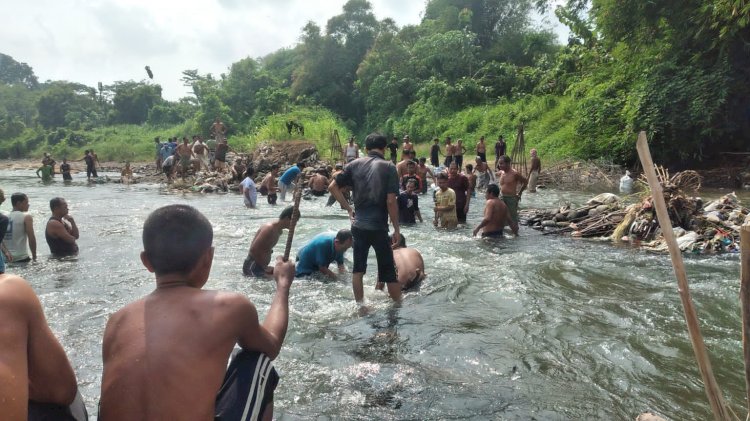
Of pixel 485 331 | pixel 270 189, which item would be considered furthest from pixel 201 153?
pixel 485 331

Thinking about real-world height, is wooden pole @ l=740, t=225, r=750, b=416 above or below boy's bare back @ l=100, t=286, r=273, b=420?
above

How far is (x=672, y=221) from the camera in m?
9.02

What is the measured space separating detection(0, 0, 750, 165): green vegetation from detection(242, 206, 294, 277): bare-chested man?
44.7 ft

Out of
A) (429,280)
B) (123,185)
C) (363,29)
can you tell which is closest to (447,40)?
(363,29)

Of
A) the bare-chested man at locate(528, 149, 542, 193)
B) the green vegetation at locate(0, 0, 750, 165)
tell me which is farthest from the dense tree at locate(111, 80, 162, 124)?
the bare-chested man at locate(528, 149, 542, 193)

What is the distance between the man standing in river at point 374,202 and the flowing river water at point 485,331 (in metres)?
0.58

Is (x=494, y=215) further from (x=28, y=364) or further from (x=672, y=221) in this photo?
(x=28, y=364)

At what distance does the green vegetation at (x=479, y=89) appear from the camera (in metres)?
16.7

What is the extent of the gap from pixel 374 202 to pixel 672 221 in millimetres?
6188

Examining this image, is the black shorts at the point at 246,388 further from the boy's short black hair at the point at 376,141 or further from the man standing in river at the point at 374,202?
the boy's short black hair at the point at 376,141

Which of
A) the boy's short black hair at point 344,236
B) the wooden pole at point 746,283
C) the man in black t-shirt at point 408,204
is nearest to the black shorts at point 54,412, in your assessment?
the wooden pole at point 746,283

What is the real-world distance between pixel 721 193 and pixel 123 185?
872 inches

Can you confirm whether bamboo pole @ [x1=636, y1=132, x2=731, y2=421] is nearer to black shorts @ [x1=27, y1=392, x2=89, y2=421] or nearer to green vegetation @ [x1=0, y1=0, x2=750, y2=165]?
black shorts @ [x1=27, y1=392, x2=89, y2=421]

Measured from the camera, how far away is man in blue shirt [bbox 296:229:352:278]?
680cm
